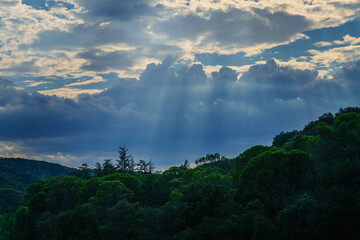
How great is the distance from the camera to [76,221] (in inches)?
2124

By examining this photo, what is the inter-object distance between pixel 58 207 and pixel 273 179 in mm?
55678

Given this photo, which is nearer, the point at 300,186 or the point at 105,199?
the point at 300,186

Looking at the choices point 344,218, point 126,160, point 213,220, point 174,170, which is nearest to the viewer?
point 344,218

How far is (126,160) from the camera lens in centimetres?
13138

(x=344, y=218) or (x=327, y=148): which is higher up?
(x=327, y=148)

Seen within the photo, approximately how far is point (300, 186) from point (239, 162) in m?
19.0

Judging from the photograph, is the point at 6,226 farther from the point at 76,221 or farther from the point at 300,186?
the point at 300,186

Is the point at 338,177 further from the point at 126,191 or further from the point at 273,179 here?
the point at 126,191

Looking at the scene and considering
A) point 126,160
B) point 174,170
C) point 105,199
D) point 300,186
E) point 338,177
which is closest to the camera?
point 338,177

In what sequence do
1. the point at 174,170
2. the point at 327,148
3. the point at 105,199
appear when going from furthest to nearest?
1. the point at 174,170
2. the point at 105,199
3. the point at 327,148

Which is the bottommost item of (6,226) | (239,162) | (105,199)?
(6,226)

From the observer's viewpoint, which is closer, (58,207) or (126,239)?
(126,239)

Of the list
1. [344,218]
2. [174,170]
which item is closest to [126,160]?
[174,170]

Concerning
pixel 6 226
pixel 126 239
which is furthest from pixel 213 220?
pixel 6 226
